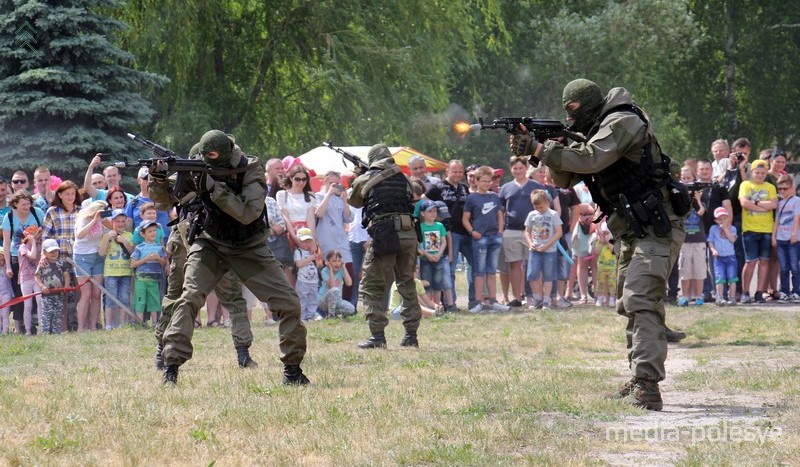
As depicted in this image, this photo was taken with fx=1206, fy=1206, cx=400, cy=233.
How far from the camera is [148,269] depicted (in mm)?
15625

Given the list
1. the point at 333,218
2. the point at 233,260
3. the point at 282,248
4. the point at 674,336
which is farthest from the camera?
the point at 333,218

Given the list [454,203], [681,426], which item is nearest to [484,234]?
[454,203]

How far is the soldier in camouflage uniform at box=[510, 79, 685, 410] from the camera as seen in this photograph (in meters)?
8.27

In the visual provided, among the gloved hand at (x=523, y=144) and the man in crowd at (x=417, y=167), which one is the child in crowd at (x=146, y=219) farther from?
the gloved hand at (x=523, y=144)

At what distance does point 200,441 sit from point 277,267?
9.12 feet

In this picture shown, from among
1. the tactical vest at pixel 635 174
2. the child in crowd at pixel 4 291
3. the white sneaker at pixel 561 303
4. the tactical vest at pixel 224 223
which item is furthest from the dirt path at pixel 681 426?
the child in crowd at pixel 4 291

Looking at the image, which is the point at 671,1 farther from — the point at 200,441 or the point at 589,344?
the point at 200,441

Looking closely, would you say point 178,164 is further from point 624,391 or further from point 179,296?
point 624,391

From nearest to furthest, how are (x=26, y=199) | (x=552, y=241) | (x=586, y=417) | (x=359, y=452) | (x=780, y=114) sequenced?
1. (x=359, y=452)
2. (x=586, y=417)
3. (x=26, y=199)
4. (x=552, y=241)
5. (x=780, y=114)

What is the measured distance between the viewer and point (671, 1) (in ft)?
133

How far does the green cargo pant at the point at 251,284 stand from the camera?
9.38 metres

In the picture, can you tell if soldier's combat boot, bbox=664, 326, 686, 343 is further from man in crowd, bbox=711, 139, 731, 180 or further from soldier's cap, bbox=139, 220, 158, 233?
soldier's cap, bbox=139, 220, 158, 233

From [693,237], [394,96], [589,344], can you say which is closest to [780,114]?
[394,96]

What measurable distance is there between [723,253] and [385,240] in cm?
716
